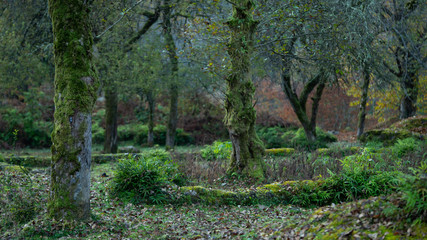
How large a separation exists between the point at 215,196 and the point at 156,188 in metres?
1.11

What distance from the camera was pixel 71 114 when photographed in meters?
4.75

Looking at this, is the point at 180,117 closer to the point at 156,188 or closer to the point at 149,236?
the point at 156,188

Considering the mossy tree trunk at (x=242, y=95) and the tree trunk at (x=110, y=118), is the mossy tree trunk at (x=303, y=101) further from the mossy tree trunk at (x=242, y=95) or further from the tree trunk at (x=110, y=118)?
the tree trunk at (x=110, y=118)

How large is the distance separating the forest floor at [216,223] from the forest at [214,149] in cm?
2

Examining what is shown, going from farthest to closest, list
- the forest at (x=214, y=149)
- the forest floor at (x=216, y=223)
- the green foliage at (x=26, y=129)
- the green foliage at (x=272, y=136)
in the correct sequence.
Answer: the green foliage at (x=26, y=129) → the green foliage at (x=272, y=136) → the forest at (x=214, y=149) → the forest floor at (x=216, y=223)

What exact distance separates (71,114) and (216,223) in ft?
8.94

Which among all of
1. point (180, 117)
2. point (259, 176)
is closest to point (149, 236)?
point (259, 176)

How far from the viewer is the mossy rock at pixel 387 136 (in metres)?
11.9

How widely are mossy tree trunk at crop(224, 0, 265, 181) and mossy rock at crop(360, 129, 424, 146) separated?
21.6 ft

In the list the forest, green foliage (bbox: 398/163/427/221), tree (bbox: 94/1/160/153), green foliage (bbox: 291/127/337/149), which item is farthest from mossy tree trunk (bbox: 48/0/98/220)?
green foliage (bbox: 291/127/337/149)

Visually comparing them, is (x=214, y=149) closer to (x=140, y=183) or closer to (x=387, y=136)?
(x=140, y=183)

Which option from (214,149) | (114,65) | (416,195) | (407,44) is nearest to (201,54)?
(214,149)

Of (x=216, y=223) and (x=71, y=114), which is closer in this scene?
(x=71, y=114)

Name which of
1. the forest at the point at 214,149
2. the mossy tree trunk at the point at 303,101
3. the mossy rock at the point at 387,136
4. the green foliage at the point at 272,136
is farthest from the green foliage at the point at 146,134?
the mossy rock at the point at 387,136
